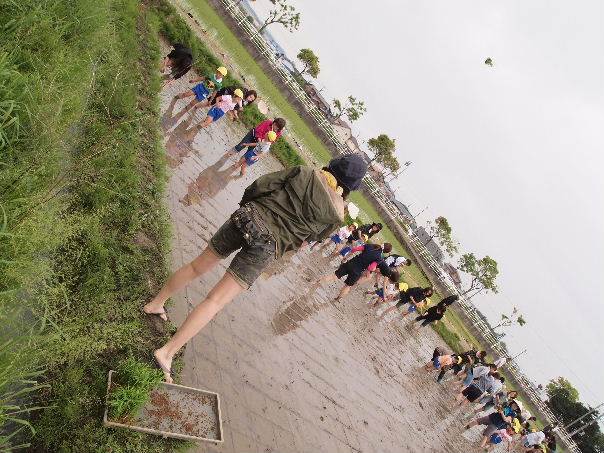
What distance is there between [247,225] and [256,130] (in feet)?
21.5

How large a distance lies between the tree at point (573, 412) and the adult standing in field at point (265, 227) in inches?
1349

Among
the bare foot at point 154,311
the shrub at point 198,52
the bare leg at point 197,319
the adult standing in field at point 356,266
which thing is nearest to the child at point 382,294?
the adult standing in field at point 356,266

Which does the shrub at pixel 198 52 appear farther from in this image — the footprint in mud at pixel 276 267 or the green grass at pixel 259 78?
the footprint in mud at pixel 276 267

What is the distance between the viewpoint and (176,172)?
7.20 m

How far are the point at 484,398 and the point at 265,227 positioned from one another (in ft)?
35.2

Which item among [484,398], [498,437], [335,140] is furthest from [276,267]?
[335,140]

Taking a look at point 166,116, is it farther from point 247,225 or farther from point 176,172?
point 247,225

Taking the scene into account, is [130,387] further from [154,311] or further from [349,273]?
[349,273]

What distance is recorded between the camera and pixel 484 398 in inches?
472

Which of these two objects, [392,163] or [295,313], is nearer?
[295,313]

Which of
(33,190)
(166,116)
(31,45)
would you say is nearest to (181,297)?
(33,190)

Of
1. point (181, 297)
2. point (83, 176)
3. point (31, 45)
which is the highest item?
point (31, 45)

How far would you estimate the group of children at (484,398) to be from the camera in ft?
35.1

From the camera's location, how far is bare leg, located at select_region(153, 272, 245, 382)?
3.43 m
